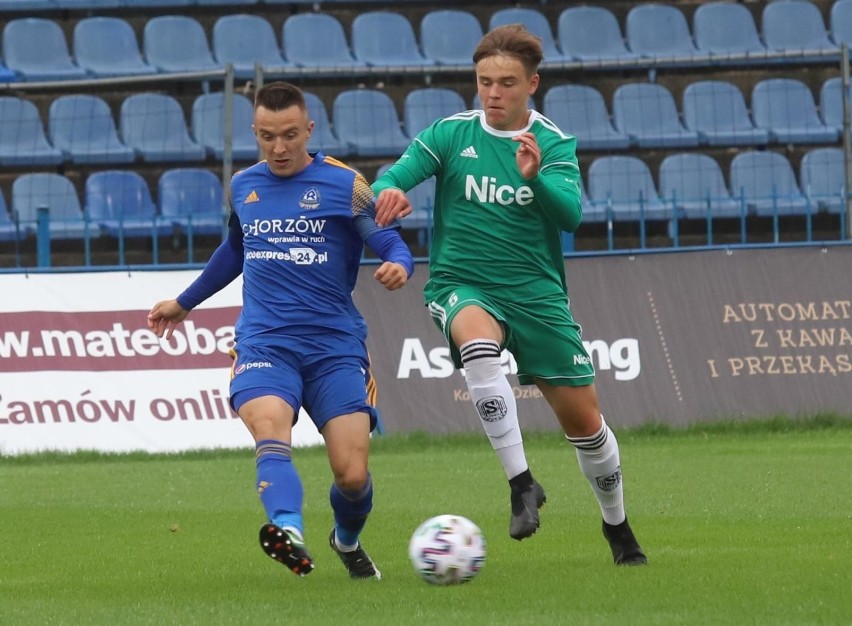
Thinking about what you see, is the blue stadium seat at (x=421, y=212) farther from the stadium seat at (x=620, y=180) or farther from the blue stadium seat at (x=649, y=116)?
the blue stadium seat at (x=649, y=116)

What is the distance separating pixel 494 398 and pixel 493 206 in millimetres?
838

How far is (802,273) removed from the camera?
44.5ft

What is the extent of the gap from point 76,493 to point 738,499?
452 centimetres

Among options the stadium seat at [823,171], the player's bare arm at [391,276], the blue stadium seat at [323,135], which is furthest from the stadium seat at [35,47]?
the player's bare arm at [391,276]

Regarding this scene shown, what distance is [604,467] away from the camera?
6.63m

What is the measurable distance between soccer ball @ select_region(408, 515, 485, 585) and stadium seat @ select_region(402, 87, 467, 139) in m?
12.2

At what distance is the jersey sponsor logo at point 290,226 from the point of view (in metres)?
6.35

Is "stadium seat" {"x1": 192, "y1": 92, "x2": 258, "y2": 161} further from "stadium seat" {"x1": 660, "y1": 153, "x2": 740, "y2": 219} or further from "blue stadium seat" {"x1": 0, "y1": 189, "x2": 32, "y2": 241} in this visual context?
"stadium seat" {"x1": 660, "y1": 153, "x2": 740, "y2": 219}

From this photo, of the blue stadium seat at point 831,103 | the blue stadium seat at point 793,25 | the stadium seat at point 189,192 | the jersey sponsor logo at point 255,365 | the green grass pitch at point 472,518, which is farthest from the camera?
the blue stadium seat at point 793,25

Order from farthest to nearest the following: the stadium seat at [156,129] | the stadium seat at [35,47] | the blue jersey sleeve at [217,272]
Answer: the stadium seat at [35,47] → the stadium seat at [156,129] → the blue jersey sleeve at [217,272]

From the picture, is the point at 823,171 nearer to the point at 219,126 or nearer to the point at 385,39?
the point at 385,39

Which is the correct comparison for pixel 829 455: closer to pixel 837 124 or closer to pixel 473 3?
pixel 837 124

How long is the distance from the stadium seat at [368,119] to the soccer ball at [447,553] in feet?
39.6

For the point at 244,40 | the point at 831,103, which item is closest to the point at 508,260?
the point at 244,40
